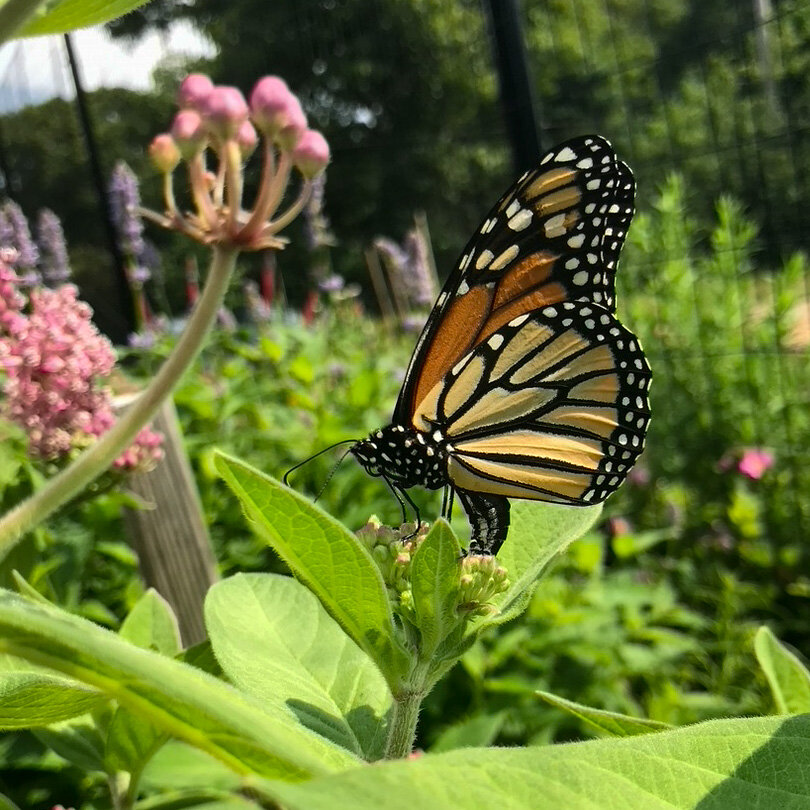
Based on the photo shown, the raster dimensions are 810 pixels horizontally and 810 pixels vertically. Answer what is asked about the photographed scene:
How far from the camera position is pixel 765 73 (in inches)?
183

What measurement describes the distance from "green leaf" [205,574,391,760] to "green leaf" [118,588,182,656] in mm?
168

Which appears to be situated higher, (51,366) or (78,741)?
(51,366)

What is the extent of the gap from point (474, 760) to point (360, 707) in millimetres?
334

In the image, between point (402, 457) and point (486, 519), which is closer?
point (486, 519)

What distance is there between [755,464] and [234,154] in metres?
3.02

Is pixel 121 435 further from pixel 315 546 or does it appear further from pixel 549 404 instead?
pixel 549 404

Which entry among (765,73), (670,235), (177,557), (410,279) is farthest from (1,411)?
(765,73)

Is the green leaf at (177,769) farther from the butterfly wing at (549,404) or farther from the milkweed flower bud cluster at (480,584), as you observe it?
the butterfly wing at (549,404)

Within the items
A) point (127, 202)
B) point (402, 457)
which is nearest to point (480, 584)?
point (402, 457)

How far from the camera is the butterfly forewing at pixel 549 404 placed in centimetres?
148

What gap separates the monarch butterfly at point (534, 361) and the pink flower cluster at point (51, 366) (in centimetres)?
39

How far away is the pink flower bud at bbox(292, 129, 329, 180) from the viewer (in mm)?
780

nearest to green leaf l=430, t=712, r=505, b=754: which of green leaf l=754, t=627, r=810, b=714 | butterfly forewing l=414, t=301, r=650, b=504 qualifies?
butterfly forewing l=414, t=301, r=650, b=504

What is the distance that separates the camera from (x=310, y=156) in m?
0.78
